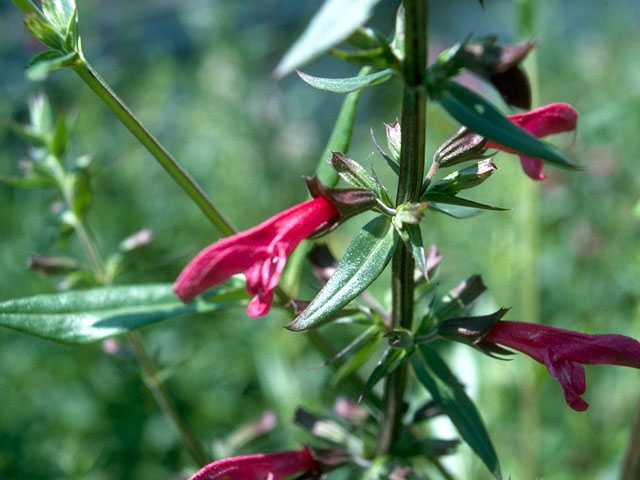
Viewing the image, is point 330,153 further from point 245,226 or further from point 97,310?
point 245,226

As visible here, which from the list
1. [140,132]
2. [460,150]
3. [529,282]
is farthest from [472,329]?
[529,282]

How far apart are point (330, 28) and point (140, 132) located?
32cm

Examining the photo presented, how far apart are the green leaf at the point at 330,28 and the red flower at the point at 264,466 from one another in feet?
1.79

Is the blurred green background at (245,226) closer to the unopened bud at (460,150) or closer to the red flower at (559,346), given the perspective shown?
the unopened bud at (460,150)

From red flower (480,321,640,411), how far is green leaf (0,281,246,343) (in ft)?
1.23

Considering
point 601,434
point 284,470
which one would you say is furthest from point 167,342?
point 284,470

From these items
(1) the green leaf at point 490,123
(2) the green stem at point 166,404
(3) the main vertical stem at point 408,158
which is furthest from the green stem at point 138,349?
(1) the green leaf at point 490,123

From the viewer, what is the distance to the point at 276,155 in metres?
3.44

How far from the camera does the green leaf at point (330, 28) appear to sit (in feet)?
1.90

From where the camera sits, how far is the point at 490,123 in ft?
2.25

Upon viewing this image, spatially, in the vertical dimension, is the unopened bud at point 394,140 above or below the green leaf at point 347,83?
below

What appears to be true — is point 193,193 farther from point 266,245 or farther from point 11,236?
point 11,236

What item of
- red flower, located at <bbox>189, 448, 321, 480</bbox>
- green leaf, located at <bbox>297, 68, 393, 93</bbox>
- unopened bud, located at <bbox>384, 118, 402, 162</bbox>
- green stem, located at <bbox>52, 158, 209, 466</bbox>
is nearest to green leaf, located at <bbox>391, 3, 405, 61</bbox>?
green leaf, located at <bbox>297, 68, 393, 93</bbox>

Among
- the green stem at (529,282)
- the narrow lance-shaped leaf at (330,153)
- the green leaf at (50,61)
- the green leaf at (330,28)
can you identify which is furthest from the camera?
the green stem at (529,282)
